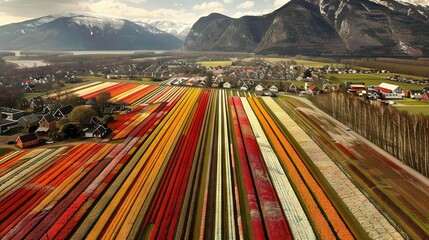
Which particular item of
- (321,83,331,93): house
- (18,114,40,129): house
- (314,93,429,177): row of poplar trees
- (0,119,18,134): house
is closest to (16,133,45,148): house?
(18,114,40,129): house

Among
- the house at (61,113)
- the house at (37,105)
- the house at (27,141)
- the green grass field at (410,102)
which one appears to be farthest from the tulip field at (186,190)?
the green grass field at (410,102)

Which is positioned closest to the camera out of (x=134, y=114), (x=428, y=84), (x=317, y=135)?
(x=317, y=135)

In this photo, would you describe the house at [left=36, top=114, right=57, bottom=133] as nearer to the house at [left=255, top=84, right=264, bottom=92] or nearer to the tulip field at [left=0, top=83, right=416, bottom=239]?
the tulip field at [left=0, top=83, right=416, bottom=239]

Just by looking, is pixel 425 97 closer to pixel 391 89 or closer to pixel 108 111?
pixel 391 89

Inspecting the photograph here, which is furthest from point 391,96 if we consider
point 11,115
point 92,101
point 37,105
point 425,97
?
point 37,105

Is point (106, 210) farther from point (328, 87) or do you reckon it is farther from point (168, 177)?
point (328, 87)

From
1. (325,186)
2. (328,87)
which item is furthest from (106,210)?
(328,87)
